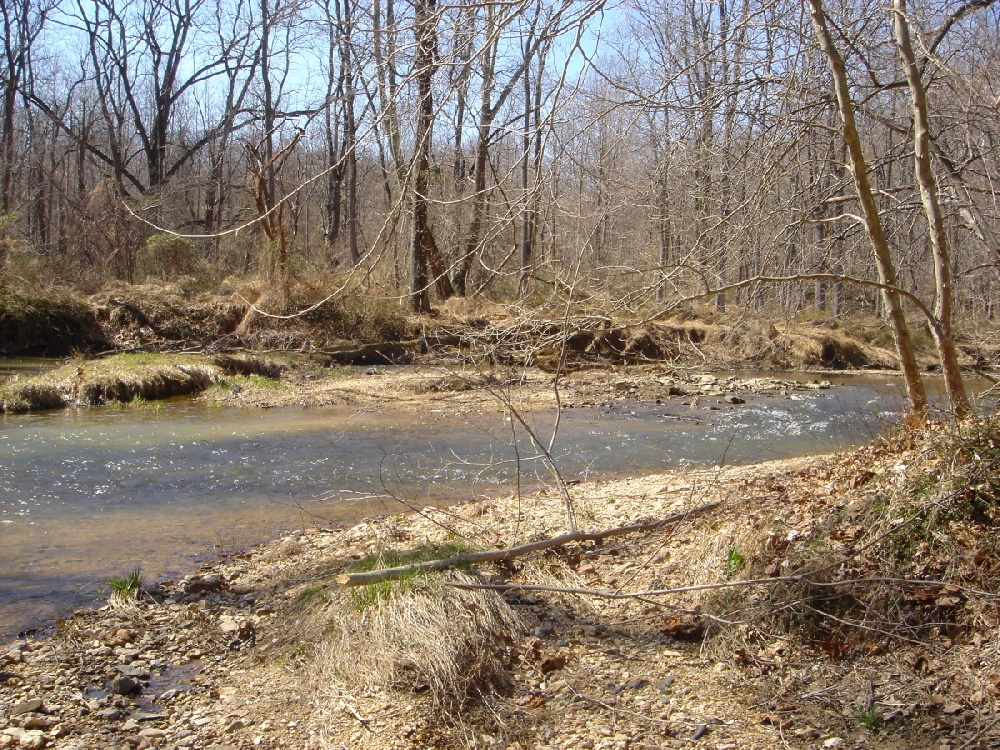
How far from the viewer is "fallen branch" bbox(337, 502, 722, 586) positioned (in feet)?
15.2

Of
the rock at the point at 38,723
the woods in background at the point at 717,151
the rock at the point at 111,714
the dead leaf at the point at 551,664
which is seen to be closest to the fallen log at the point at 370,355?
the woods in background at the point at 717,151

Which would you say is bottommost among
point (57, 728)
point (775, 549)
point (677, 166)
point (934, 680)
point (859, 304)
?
point (57, 728)

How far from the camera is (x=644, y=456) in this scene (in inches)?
423

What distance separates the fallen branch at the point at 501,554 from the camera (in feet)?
15.2

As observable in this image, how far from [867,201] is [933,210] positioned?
1.25ft

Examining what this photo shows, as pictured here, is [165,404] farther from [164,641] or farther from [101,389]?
[164,641]

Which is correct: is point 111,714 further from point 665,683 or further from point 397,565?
point 665,683

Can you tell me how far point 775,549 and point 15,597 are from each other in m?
4.93

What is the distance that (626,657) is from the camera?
4.27 m

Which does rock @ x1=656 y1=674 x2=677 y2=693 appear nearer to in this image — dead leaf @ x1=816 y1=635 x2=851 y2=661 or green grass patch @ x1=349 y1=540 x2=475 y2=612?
dead leaf @ x1=816 y1=635 x2=851 y2=661

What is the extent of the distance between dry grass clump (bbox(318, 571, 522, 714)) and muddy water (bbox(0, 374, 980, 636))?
1.02m

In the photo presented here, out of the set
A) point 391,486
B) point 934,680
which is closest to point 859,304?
point 391,486

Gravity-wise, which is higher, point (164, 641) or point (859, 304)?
point (859, 304)

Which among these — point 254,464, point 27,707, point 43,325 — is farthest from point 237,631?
point 43,325
